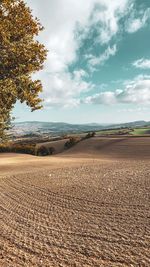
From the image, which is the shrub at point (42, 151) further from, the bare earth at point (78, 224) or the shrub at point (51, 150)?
the bare earth at point (78, 224)

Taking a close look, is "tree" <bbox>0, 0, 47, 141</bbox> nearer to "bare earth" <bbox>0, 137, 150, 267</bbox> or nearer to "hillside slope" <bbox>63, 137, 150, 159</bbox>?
"bare earth" <bbox>0, 137, 150, 267</bbox>

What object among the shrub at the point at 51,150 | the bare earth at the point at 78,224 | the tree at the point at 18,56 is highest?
the tree at the point at 18,56

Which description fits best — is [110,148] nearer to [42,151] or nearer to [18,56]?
[42,151]

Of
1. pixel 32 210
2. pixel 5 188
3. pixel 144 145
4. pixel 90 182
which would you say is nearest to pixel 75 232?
pixel 32 210

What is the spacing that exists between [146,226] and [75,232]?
10.8 feet

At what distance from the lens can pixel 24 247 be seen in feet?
35.0


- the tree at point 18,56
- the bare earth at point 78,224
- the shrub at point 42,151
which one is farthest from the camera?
the shrub at point 42,151

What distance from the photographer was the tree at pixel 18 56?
65.0 feet

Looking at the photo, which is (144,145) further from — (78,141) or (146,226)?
(146,226)

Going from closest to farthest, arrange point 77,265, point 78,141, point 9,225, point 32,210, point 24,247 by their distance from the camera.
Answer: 1. point 77,265
2. point 24,247
3. point 9,225
4. point 32,210
5. point 78,141

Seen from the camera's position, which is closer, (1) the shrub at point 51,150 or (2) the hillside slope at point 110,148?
(2) the hillside slope at point 110,148

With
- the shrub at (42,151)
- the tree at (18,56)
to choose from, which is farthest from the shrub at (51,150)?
the tree at (18,56)

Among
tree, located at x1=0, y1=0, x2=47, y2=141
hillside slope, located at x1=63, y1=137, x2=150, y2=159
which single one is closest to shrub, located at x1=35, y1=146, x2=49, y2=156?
hillside slope, located at x1=63, y1=137, x2=150, y2=159

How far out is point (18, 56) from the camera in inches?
810
